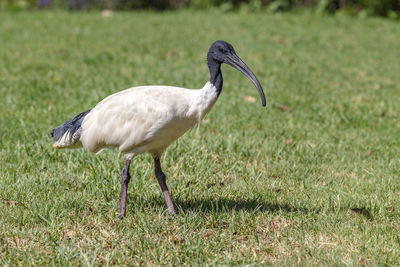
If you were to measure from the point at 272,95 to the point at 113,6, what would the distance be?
34.0ft

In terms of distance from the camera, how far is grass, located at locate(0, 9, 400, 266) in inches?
142

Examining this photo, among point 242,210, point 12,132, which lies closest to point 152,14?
point 12,132

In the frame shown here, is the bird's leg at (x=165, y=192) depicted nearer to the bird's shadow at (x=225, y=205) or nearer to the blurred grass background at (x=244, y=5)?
the bird's shadow at (x=225, y=205)

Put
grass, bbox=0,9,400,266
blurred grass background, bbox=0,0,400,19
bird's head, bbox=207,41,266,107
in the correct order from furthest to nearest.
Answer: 1. blurred grass background, bbox=0,0,400,19
2. bird's head, bbox=207,41,266,107
3. grass, bbox=0,9,400,266

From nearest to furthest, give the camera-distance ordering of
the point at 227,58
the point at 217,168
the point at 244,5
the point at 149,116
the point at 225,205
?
the point at 149,116, the point at 227,58, the point at 225,205, the point at 217,168, the point at 244,5

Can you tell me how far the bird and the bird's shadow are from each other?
8.0 inches

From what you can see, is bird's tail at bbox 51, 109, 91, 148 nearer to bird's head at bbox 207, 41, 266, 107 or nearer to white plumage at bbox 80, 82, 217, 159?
white plumage at bbox 80, 82, 217, 159

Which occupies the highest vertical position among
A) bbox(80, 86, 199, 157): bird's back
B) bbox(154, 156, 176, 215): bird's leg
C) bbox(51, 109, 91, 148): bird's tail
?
bbox(80, 86, 199, 157): bird's back

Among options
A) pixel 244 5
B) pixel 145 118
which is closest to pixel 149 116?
pixel 145 118

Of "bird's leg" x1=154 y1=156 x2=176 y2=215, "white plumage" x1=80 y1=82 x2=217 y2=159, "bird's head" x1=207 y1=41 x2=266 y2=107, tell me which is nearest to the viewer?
"white plumage" x1=80 y1=82 x2=217 y2=159

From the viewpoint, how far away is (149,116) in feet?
12.8

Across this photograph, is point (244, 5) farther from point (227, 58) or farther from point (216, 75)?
point (216, 75)

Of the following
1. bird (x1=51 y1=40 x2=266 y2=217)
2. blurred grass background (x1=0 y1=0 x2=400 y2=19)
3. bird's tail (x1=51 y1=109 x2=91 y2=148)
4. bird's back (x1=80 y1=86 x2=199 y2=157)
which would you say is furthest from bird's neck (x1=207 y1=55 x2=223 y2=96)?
blurred grass background (x1=0 y1=0 x2=400 y2=19)

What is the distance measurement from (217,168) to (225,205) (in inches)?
36.2
